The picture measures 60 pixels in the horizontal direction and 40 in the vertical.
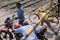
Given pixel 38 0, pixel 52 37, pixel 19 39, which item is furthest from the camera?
pixel 38 0

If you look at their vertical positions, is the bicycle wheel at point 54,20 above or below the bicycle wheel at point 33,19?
above

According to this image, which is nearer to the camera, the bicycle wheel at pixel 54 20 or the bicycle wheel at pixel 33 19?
the bicycle wheel at pixel 54 20

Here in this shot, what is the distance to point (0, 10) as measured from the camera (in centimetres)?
1981

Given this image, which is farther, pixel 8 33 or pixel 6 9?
pixel 6 9

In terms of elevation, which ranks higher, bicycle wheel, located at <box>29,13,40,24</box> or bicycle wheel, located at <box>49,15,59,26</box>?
bicycle wheel, located at <box>49,15,59,26</box>

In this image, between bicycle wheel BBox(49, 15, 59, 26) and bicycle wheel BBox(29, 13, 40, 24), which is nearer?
bicycle wheel BBox(49, 15, 59, 26)

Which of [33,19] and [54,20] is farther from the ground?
[54,20]

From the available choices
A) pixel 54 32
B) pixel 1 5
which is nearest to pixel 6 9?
pixel 1 5

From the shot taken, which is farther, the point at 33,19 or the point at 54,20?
the point at 33,19

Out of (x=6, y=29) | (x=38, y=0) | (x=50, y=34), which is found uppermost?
(x=6, y=29)

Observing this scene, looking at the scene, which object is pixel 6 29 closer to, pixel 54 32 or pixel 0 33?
pixel 0 33

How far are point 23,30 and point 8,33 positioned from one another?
7.39 feet

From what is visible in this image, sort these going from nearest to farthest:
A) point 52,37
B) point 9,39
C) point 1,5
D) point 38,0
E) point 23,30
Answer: point 23,30 → point 9,39 → point 52,37 → point 1,5 → point 38,0

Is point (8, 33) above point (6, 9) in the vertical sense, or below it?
above
